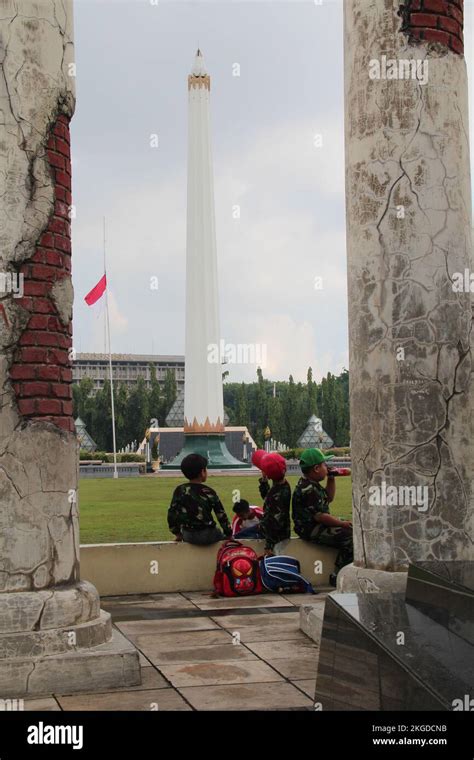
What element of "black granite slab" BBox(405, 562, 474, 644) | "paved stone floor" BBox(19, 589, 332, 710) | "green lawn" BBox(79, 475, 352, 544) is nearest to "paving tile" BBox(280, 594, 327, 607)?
"paved stone floor" BBox(19, 589, 332, 710)

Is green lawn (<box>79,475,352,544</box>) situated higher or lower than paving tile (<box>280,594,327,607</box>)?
lower

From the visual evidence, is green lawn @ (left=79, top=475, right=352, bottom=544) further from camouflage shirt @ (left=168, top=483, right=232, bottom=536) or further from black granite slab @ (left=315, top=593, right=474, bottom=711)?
black granite slab @ (left=315, top=593, right=474, bottom=711)

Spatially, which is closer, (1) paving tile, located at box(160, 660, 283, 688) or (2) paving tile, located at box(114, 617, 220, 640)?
(1) paving tile, located at box(160, 660, 283, 688)

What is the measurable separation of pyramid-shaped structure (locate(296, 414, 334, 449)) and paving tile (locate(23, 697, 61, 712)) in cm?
6946

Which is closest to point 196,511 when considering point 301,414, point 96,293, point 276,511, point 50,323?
point 276,511

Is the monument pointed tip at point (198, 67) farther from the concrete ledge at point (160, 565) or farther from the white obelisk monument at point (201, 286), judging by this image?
the concrete ledge at point (160, 565)

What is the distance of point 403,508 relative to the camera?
21.5 feet

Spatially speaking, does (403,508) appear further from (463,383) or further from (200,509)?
(200,509)

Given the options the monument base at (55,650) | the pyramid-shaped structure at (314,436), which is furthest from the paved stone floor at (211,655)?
the pyramid-shaped structure at (314,436)

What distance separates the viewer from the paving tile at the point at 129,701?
5.32m

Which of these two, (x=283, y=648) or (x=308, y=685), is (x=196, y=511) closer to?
(x=283, y=648)

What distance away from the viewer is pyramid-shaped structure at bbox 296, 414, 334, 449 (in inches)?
2972

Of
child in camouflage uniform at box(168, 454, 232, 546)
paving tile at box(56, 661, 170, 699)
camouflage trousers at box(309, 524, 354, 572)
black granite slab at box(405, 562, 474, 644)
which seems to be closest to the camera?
black granite slab at box(405, 562, 474, 644)
